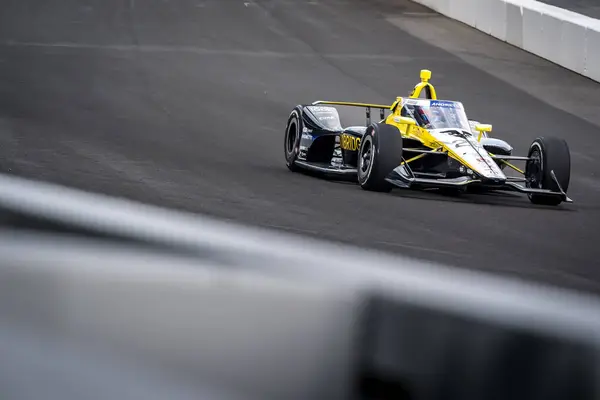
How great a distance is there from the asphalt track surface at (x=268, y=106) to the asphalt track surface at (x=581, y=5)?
309 cm

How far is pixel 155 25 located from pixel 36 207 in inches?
808

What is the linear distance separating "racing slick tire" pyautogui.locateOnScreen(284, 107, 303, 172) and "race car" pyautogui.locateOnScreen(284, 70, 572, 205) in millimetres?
21

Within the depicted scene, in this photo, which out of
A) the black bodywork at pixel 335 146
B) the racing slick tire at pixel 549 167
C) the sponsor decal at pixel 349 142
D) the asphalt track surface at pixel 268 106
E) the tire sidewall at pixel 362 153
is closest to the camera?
the asphalt track surface at pixel 268 106

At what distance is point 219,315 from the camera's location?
2.17 m

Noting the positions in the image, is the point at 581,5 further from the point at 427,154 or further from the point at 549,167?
the point at 549,167

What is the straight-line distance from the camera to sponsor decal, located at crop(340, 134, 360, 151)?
11.1 metres

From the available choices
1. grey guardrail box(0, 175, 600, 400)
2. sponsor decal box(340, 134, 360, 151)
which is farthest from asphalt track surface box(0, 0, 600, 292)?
grey guardrail box(0, 175, 600, 400)

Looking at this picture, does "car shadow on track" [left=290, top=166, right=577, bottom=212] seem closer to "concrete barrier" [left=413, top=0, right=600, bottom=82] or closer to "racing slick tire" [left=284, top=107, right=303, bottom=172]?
"racing slick tire" [left=284, top=107, right=303, bottom=172]

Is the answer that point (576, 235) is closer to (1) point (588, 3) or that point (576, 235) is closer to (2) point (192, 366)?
(2) point (192, 366)

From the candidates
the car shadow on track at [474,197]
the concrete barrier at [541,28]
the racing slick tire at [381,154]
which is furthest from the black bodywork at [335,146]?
the concrete barrier at [541,28]

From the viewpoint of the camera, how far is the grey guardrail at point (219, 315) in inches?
79.2

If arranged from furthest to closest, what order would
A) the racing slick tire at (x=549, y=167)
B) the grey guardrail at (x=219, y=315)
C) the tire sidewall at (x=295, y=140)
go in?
the tire sidewall at (x=295, y=140), the racing slick tire at (x=549, y=167), the grey guardrail at (x=219, y=315)

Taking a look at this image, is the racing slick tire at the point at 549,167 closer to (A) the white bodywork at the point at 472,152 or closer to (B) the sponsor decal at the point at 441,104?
(A) the white bodywork at the point at 472,152

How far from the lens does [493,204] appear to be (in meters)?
10.4
